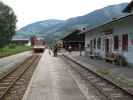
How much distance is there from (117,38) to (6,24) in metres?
65.9

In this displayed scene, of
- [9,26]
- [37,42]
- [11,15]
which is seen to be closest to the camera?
[37,42]

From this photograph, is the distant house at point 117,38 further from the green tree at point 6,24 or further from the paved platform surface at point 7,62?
the green tree at point 6,24

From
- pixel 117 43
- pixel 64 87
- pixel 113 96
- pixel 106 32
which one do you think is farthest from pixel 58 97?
pixel 106 32

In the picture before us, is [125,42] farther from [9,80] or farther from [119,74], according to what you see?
[9,80]

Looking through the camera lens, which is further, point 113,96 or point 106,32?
point 106,32

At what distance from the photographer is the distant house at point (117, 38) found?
973 inches

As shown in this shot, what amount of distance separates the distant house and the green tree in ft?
169

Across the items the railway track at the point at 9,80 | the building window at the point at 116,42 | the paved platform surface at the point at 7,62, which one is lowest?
the paved platform surface at the point at 7,62

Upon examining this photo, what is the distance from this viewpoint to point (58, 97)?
1152 cm

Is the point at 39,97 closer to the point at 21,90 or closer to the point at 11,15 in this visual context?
the point at 21,90

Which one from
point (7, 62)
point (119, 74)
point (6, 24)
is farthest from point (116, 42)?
point (6, 24)

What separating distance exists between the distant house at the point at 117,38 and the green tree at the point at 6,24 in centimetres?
5155

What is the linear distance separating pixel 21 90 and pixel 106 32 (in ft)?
67.4

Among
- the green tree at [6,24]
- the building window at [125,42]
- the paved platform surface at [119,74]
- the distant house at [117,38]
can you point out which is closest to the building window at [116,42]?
the distant house at [117,38]
